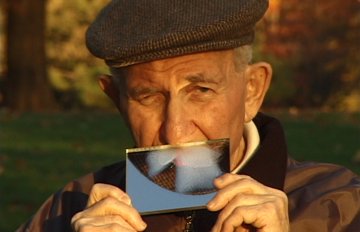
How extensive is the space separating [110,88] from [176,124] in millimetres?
506

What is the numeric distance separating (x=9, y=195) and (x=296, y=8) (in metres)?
23.6

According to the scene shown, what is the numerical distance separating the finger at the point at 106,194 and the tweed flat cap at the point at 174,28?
50 cm

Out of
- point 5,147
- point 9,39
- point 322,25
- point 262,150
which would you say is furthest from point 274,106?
point 262,150

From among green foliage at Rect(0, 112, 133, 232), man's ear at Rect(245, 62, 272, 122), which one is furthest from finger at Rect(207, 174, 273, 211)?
green foliage at Rect(0, 112, 133, 232)

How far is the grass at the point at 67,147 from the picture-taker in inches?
479

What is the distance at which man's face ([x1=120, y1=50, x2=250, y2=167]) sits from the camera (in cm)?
378

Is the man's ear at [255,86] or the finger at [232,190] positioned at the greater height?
the man's ear at [255,86]

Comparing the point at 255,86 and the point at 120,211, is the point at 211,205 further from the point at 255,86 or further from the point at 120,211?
the point at 255,86

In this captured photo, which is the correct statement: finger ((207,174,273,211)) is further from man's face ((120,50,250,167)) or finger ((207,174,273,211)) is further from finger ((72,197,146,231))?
man's face ((120,50,250,167))

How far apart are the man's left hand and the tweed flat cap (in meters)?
0.53

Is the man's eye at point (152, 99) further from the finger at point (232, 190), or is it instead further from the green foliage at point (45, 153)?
the green foliage at point (45, 153)

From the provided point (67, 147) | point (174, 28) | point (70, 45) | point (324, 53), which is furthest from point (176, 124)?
point (70, 45)

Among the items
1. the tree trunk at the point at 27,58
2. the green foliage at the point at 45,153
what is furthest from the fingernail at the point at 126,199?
the tree trunk at the point at 27,58

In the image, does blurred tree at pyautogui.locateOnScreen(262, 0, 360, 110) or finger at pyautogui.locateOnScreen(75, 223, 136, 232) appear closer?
finger at pyautogui.locateOnScreen(75, 223, 136, 232)
